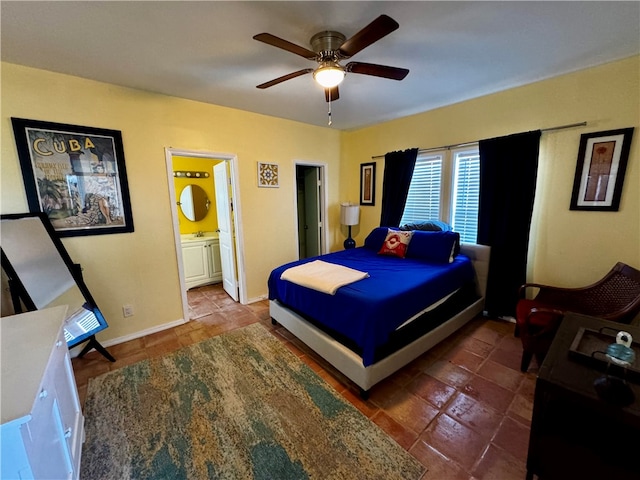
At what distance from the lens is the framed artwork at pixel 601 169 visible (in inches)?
82.7

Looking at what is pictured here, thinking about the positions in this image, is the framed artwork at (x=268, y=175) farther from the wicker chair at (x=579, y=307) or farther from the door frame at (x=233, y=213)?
the wicker chair at (x=579, y=307)

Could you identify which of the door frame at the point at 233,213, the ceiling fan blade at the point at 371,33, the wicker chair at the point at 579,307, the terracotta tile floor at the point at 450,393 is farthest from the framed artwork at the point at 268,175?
the wicker chair at the point at 579,307

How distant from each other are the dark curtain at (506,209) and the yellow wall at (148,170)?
2495 mm

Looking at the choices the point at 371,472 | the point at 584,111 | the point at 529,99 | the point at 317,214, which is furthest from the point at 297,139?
the point at 371,472

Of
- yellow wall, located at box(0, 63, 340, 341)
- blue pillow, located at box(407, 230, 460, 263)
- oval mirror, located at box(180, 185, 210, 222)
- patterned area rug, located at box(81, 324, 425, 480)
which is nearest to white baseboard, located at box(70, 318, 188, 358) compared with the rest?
yellow wall, located at box(0, 63, 340, 341)

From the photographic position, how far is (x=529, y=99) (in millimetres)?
2504

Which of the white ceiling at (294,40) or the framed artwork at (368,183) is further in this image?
the framed artwork at (368,183)

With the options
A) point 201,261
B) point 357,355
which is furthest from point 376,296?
point 201,261

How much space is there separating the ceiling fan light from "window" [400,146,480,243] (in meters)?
2.06

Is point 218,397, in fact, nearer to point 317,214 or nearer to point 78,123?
point 78,123

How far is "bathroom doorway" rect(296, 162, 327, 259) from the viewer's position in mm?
4266

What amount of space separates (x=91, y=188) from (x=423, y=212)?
12.3ft

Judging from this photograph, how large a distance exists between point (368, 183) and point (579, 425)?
11.3ft

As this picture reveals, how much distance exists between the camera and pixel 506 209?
8.81 feet
